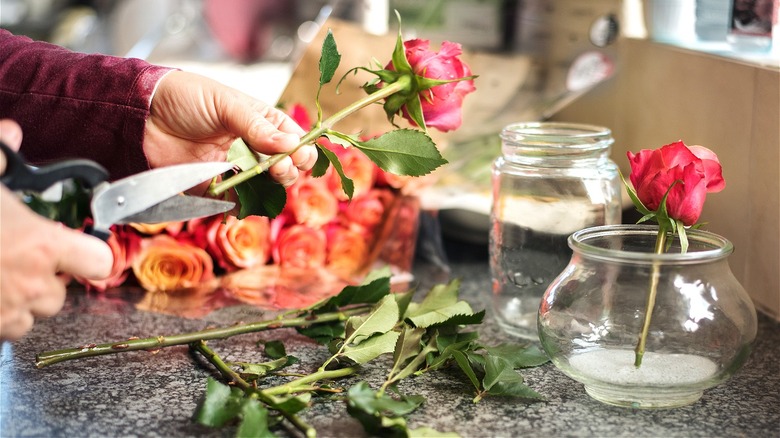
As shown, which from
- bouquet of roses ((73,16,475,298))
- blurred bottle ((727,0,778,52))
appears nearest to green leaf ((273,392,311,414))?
bouquet of roses ((73,16,475,298))

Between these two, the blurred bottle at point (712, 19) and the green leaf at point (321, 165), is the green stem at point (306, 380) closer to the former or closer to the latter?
the green leaf at point (321, 165)

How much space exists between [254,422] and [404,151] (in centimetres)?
24

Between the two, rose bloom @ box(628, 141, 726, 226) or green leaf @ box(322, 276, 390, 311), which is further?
green leaf @ box(322, 276, 390, 311)

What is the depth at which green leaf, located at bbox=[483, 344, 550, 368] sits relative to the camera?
2.32 ft

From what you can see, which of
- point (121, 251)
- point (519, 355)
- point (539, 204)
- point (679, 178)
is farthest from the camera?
point (121, 251)

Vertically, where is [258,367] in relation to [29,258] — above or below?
below

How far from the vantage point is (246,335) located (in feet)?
2.64

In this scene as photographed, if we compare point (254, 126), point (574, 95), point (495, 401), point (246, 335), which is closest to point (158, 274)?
point (246, 335)

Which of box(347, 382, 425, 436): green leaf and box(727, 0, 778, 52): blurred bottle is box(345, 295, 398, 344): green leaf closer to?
box(347, 382, 425, 436): green leaf

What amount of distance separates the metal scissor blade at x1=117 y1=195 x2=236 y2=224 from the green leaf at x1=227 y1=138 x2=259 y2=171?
5 centimetres

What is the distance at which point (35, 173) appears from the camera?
519mm

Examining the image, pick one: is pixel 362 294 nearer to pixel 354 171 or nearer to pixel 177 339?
pixel 177 339

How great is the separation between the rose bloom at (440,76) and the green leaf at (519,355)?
0.19 m

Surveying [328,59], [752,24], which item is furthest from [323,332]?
[752,24]
